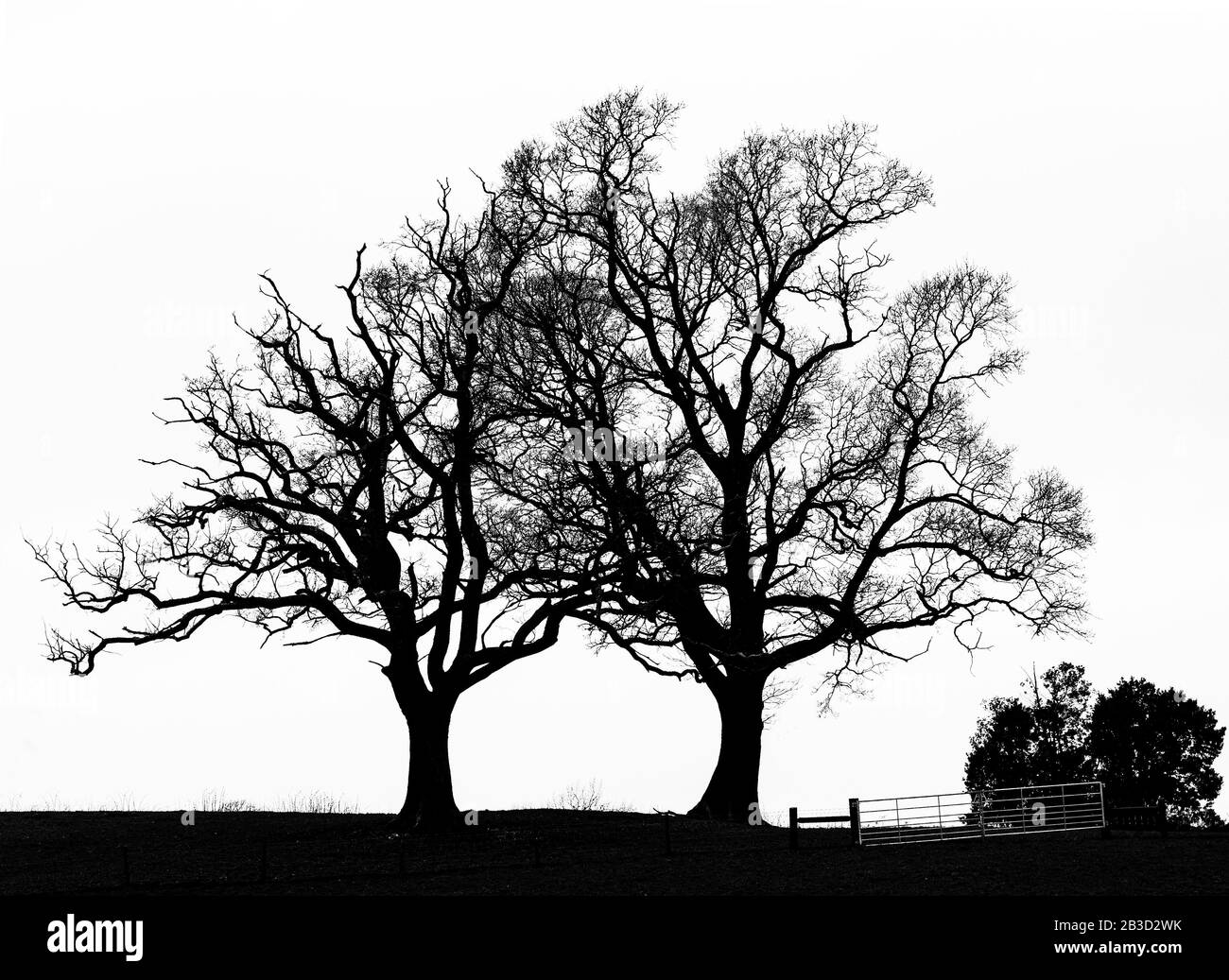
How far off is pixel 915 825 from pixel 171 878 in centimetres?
1459

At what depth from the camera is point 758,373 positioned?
38656mm

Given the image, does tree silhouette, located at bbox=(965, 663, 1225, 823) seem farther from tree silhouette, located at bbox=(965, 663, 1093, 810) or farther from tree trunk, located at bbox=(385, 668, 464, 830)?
tree trunk, located at bbox=(385, 668, 464, 830)

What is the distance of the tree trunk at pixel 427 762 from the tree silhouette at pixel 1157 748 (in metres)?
28.7

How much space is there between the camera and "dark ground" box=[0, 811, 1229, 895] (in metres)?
24.0

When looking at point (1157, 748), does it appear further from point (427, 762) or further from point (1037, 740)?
point (427, 762)

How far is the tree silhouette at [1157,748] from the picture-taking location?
5200 cm

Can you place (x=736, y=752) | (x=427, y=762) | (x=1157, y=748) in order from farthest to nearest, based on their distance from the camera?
(x=1157, y=748), (x=736, y=752), (x=427, y=762)

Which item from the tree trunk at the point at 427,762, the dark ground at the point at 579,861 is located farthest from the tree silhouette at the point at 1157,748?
the tree trunk at the point at 427,762

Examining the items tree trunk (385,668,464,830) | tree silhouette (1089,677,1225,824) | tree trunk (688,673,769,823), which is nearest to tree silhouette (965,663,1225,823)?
tree silhouette (1089,677,1225,824)

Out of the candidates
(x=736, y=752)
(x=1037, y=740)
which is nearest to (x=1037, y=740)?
(x=1037, y=740)

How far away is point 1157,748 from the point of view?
52.6 m

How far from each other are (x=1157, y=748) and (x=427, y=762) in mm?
30696

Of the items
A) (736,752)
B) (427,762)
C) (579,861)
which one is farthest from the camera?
(736,752)
